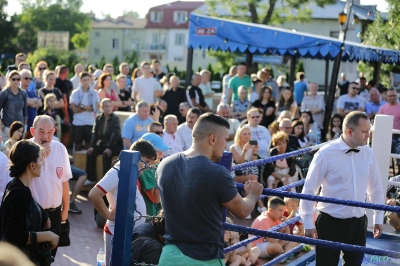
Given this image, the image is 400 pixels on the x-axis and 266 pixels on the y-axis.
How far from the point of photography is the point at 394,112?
14.0 meters

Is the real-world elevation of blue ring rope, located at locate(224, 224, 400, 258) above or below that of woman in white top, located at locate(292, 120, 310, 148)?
above

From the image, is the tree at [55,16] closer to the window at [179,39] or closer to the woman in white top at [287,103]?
the window at [179,39]

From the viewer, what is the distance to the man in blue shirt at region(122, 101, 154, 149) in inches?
470

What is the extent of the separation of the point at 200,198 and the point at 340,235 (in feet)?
7.07

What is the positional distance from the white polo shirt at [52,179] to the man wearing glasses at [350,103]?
9917 millimetres

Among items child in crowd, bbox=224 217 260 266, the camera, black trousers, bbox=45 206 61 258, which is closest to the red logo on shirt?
black trousers, bbox=45 206 61 258

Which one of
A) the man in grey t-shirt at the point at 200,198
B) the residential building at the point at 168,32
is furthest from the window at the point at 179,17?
the man in grey t-shirt at the point at 200,198

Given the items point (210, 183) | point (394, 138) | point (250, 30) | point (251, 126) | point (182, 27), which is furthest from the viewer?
point (182, 27)

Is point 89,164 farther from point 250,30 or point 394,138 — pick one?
point 250,30

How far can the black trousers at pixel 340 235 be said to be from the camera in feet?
19.9

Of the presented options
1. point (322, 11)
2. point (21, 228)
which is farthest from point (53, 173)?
point (322, 11)

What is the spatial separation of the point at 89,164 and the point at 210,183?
27.3 feet

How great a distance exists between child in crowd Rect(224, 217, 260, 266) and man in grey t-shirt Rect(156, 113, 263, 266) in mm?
3417

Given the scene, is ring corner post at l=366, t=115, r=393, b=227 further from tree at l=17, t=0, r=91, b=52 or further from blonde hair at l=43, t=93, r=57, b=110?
tree at l=17, t=0, r=91, b=52
